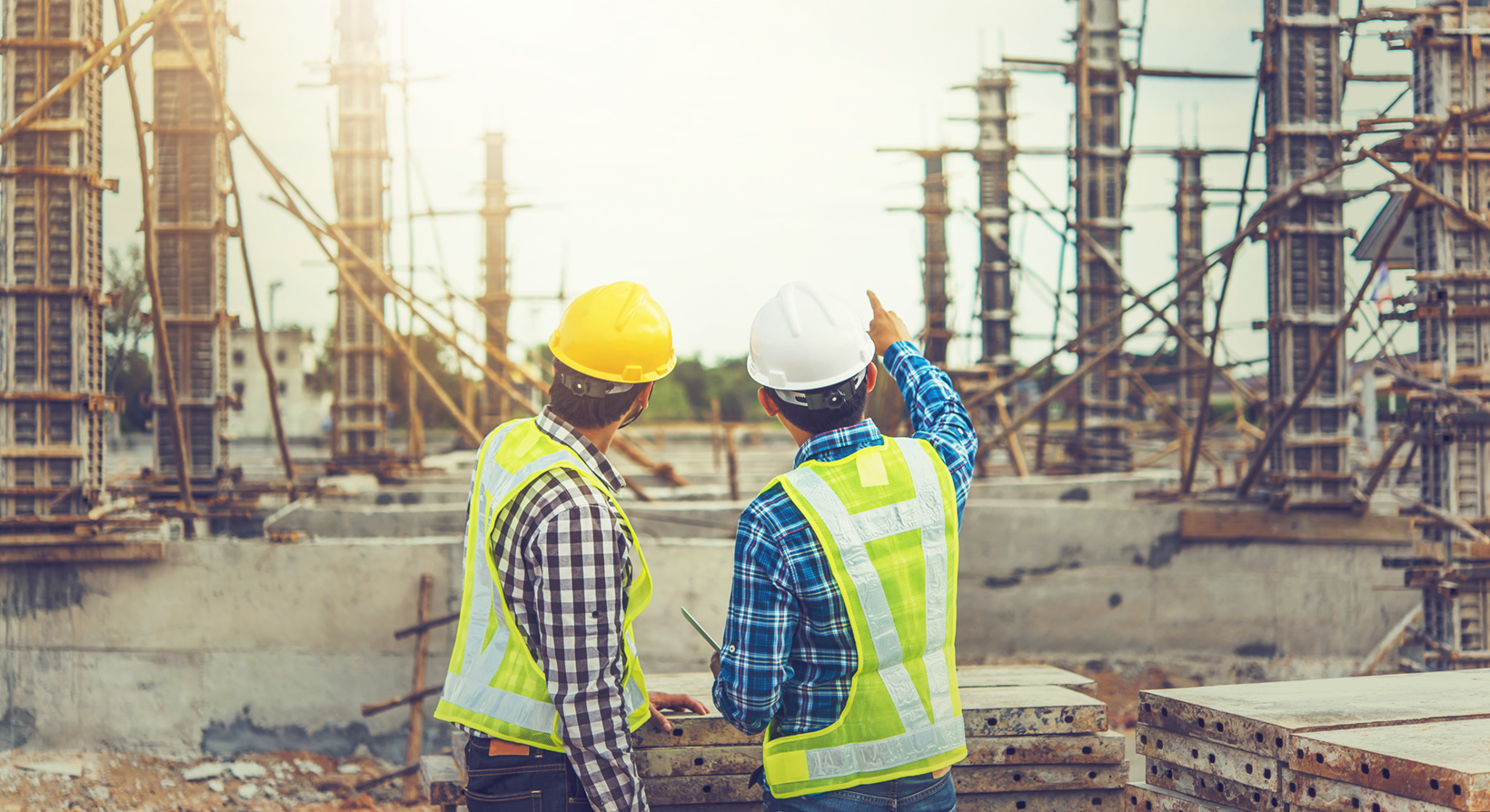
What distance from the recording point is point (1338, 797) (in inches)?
106

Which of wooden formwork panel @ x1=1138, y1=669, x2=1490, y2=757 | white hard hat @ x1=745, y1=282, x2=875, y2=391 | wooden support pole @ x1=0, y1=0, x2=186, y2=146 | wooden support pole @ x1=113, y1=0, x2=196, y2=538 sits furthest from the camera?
wooden support pole @ x1=113, y1=0, x2=196, y2=538

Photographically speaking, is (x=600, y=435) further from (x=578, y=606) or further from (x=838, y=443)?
(x=838, y=443)

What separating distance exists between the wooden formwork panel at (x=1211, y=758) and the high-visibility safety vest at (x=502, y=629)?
1.74 metres

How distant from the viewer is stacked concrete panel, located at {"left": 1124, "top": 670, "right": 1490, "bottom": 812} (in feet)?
8.75

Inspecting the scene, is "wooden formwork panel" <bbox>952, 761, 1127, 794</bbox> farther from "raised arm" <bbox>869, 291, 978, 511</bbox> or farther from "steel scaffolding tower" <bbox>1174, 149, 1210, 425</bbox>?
"steel scaffolding tower" <bbox>1174, 149, 1210, 425</bbox>

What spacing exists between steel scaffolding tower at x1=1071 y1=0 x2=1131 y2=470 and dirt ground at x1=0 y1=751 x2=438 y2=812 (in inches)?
448

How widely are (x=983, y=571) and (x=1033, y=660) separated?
2.66 ft

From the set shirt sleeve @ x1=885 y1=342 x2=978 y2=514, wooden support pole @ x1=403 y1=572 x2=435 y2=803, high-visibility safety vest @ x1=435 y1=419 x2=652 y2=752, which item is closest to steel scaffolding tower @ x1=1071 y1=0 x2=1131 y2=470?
wooden support pole @ x1=403 y1=572 x2=435 y2=803

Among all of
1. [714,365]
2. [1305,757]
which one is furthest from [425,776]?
[714,365]

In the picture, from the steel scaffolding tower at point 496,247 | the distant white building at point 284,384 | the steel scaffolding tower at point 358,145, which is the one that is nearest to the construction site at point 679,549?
the steel scaffolding tower at point 358,145

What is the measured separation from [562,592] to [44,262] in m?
6.41

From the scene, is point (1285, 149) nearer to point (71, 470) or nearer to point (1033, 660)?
point (1033, 660)

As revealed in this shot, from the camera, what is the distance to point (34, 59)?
6.96 meters

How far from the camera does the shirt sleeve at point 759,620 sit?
2250 mm
